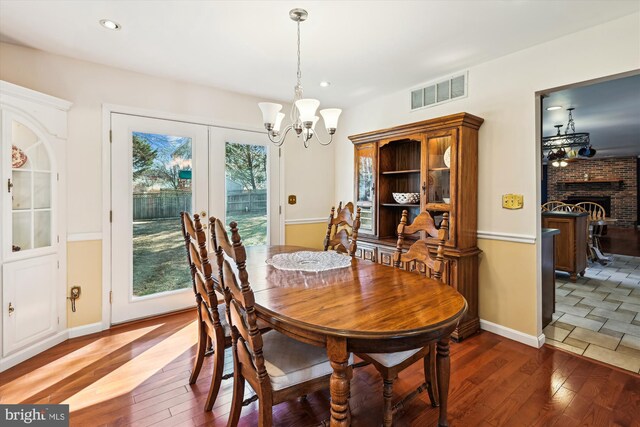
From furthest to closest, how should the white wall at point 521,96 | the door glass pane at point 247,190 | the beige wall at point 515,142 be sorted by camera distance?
the door glass pane at point 247,190 → the beige wall at point 515,142 → the white wall at point 521,96

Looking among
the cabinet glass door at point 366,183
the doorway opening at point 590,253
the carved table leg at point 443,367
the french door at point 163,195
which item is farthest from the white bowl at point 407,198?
the carved table leg at point 443,367

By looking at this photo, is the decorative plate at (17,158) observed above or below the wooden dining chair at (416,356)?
above

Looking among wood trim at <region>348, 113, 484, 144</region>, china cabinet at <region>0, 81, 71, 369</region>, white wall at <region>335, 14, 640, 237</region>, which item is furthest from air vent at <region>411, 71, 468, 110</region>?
china cabinet at <region>0, 81, 71, 369</region>

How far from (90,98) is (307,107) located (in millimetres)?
2254

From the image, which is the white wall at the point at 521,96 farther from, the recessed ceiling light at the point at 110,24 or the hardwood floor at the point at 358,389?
the recessed ceiling light at the point at 110,24

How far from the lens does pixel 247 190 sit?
12.6ft

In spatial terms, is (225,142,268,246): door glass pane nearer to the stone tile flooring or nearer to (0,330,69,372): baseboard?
(0,330,69,372): baseboard

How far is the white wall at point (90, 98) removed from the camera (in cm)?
263

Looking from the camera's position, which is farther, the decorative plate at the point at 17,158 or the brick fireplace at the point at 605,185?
the brick fireplace at the point at 605,185

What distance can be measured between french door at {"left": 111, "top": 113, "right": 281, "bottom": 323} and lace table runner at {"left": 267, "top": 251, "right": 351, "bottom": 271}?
4.84 ft

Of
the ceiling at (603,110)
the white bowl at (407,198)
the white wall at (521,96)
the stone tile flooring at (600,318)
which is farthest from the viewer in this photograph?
the ceiling at (603,110)

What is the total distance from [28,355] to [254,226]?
7.49ft

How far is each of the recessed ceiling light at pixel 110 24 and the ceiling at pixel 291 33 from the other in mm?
42

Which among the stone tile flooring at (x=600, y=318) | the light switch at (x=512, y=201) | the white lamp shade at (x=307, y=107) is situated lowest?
the stone tile flooring at (x=600, y=318)
